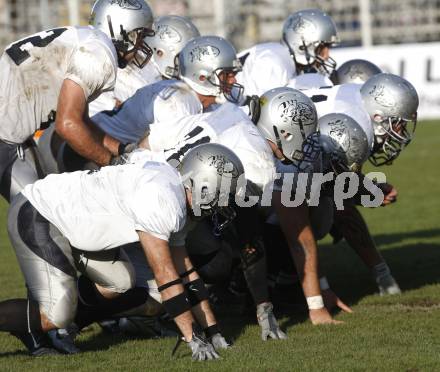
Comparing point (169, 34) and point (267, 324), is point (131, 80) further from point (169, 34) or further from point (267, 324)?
point (267, 324)

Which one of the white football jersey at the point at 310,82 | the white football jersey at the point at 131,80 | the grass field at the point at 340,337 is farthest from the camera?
the white football jersey at the point at 131,80

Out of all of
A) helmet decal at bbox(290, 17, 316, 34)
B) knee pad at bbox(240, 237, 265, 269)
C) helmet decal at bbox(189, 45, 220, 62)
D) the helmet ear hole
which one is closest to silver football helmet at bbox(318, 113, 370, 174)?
the helmet ear hole

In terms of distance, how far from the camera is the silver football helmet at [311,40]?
7230mm

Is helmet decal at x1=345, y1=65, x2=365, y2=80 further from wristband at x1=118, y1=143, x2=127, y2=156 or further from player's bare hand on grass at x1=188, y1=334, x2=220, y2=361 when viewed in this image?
player's bare hand on grass at x1=188, y1=334, x2=220, y2=361

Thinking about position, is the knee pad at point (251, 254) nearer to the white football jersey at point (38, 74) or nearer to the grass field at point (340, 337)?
the grass field at point (340, 337)

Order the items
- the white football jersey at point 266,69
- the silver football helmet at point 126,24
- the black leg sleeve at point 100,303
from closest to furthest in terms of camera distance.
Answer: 1. the black leg sleeve at point 100,303
2. the silver football helmet at point 126,24
3. the white football jersey at point 266,69

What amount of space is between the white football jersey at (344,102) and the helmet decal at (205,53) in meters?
0.65

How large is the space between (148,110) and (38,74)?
2.36 feet

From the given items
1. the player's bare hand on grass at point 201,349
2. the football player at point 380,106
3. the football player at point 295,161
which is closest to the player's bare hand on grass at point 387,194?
the football player at point 380,106

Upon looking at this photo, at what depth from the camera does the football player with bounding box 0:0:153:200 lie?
17.6 feet

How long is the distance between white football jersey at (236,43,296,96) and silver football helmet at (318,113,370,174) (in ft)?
4.15

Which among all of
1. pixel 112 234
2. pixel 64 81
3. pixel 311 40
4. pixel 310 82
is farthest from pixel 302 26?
pixel 112 234

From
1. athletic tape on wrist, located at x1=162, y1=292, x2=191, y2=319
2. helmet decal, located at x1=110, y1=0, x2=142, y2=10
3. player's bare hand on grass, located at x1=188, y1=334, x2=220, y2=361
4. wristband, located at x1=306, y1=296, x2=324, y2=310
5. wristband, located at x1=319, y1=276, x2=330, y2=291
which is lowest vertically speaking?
wristband, located at x1=319, y1=276, x2=330, y2=291

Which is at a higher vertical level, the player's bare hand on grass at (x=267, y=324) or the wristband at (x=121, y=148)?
the wristband at (x=121, y=148)
